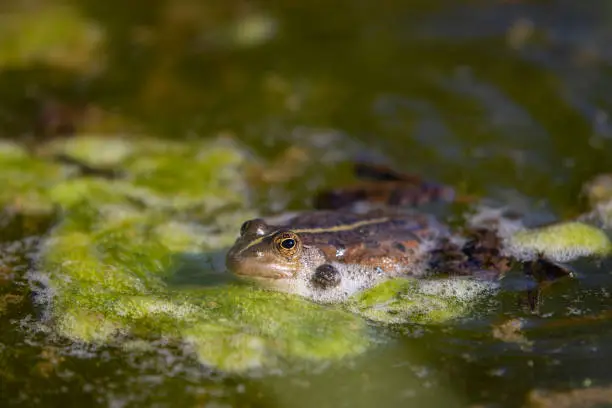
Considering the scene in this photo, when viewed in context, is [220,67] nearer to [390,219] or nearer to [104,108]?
[104,108]

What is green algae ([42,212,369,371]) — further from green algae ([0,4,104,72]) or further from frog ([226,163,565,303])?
green algae ([0,4,104,72])

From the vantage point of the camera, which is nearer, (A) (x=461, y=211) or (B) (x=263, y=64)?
(A) (x=461, y=211)

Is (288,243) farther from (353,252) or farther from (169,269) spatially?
(169,269)

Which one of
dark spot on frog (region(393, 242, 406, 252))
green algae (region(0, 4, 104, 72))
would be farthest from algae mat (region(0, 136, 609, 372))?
green algae (region(0, 4, 104, 72))

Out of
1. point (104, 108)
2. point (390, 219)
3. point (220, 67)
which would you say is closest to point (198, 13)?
point (220, 67)

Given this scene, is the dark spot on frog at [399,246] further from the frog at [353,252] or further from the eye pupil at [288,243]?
the eye pupil at [288,243]

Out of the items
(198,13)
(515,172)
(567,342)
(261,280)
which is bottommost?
(567,342)
